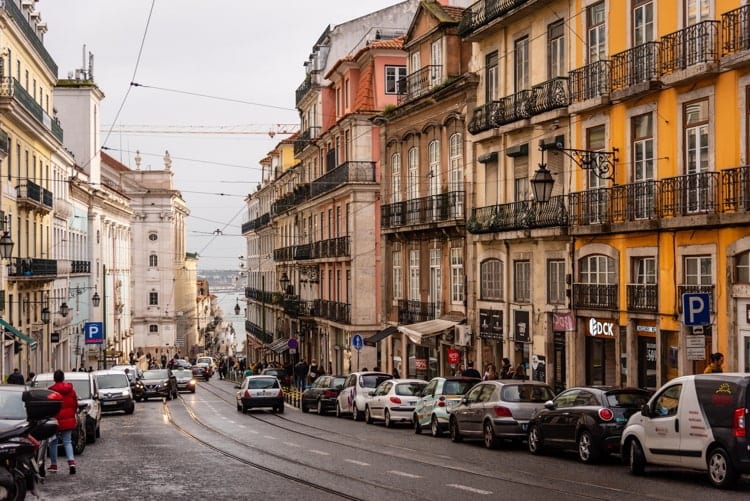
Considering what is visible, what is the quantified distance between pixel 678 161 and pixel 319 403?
58.8 ft

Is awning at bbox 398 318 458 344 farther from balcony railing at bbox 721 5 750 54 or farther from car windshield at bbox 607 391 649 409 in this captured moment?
car windshield at bbox 607 391 649 409

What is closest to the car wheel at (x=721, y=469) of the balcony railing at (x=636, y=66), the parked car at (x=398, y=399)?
the balcony railing at (x=636, y=66)

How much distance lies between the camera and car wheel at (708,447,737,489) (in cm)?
1542

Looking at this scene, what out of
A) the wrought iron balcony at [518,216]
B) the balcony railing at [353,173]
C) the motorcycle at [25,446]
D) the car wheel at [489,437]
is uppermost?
the balcony railing at [353,173]

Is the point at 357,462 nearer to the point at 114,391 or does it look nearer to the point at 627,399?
the point at 627,399

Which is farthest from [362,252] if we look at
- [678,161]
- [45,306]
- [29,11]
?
[678,161]

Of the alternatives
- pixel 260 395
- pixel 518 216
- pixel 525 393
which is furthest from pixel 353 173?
pixel 525 393

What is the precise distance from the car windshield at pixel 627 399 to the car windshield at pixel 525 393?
3.45 metres

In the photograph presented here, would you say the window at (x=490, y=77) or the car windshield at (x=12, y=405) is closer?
the car windshield at (x=12, y=405)

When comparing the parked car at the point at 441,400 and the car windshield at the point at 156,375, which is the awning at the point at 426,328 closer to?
the parked car at the point at 441,400

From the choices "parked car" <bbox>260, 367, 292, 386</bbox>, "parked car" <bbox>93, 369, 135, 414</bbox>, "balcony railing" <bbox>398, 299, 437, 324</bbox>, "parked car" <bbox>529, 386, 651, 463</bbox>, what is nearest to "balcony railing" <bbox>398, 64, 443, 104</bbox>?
"balcony railing" <bbox>398, 299, 437, 324</bbox>

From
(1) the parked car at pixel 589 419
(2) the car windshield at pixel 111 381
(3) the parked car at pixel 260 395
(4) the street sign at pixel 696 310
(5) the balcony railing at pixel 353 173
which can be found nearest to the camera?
(1) the parked car at pixel 589 419

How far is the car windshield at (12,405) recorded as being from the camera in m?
15.9

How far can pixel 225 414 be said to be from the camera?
39.8 metres
